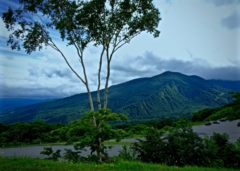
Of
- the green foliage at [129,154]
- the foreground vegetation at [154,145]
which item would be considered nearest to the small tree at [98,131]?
the foreground vegetation at [154,145]

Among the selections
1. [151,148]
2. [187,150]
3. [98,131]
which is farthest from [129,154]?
[187,150]

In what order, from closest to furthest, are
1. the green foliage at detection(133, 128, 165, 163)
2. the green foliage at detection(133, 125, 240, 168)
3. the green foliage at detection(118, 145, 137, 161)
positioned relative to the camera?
the green foliage at detection(133, 125, 240, 168), the green foliage at detection(133, 128, 165, 163), the green foliage at detection(118, 145, 137, 161)

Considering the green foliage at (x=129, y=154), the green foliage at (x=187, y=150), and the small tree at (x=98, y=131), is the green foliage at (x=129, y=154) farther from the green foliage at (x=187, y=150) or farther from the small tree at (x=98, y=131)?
the small tree at (x=98, y=131)

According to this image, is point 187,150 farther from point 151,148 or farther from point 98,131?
point 98,131

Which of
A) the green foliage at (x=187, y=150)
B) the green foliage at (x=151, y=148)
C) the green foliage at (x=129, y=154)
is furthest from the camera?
the green foliage at (x=129, y=154)

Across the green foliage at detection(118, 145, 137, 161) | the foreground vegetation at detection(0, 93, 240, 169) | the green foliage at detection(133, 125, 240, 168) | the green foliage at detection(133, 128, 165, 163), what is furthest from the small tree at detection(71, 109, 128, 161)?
the green foliage at detection(133, 125, 240, 168)

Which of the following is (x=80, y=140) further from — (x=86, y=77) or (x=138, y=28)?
(x=138, y=28)

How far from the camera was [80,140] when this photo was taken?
904cm

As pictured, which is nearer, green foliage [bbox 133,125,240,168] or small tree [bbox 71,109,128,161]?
green foliage [bbox 133,125,240,168]

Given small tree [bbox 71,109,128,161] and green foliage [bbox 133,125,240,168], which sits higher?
small tree [bbox 71,109,128,161]

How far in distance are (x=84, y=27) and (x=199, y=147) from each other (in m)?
8.82

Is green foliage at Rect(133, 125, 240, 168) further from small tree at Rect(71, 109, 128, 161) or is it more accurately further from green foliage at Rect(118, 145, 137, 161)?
small tree at Rect(71, 109, 128, 161)

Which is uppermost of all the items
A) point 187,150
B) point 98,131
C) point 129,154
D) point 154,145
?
point 98,131

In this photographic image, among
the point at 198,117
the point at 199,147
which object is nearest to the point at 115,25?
the point at 199,147
